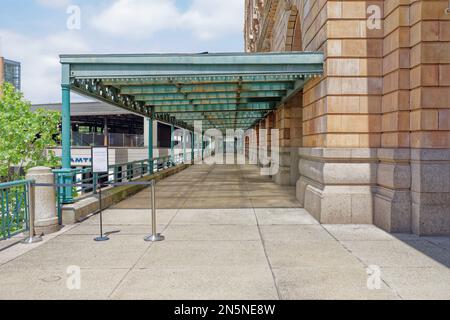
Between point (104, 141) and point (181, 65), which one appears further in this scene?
point (104, 141)

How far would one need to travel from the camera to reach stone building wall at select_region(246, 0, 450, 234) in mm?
6957

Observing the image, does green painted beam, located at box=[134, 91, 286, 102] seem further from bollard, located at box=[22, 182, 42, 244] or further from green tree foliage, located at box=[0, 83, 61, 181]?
green tree foliage, located at box=[0, 83, 61, 181]

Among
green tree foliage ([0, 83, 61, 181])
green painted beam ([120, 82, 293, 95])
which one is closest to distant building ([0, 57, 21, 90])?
green tree foliage ([0, 83, 61, 181])

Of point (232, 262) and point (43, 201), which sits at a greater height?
point (43, 201)

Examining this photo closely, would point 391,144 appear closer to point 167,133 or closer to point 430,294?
point 430,294

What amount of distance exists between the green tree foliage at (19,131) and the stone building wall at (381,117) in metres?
21.7


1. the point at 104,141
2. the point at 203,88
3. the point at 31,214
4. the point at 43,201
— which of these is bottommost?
the point at 31,214

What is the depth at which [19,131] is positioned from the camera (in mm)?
23953

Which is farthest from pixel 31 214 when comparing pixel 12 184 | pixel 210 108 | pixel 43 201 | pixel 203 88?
pixel 210 108

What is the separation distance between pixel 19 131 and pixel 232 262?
2414 cm

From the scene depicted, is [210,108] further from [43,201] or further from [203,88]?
[43,201]

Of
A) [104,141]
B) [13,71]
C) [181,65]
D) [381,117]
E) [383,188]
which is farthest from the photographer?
[13,71]

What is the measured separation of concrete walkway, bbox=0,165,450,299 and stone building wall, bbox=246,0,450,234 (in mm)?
633

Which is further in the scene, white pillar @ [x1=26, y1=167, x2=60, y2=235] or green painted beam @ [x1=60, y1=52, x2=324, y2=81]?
green painted beam @ [x1=60, y1=52, x2=324, y2=81]
